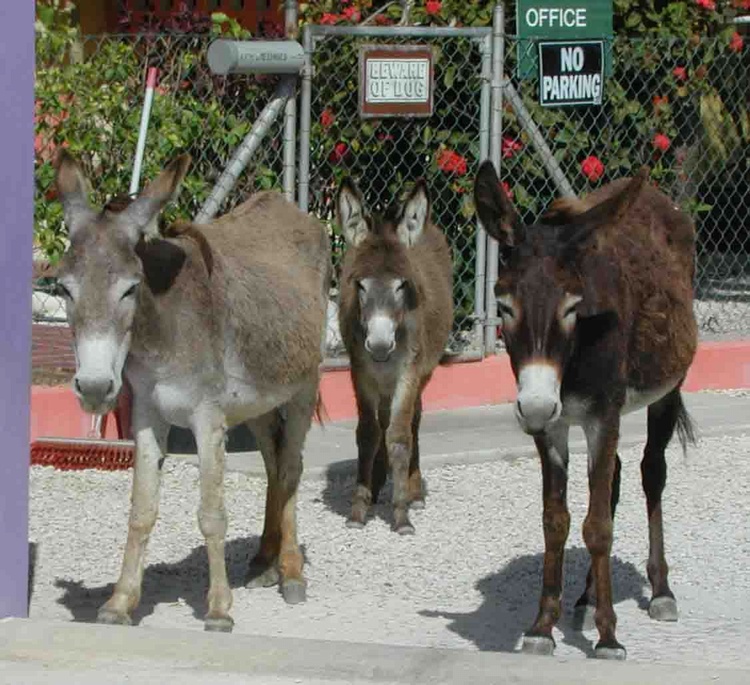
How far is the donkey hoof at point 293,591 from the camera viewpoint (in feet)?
23.0

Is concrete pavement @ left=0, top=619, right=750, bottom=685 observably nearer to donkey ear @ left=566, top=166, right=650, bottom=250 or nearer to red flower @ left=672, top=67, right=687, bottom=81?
donkey ear @ left=566, top=166, right=650, bottom=250

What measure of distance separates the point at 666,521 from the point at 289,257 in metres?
2.36

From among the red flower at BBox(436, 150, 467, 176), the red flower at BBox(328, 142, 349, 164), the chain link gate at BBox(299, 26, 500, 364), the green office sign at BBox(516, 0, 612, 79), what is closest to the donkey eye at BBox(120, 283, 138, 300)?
the chain link gate at BBox(299, 26, 500, 364)

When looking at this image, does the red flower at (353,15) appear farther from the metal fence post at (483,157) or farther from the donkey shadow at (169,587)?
the donkey shadow at (169,587)

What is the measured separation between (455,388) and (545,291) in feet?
18.7

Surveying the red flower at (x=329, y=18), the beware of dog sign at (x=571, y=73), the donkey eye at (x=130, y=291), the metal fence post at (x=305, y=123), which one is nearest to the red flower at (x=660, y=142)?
the beware of dog sign at (x=571, y=73)

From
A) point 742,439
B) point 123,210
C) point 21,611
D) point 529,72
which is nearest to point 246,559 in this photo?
point 21,611

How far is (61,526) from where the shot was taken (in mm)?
8188

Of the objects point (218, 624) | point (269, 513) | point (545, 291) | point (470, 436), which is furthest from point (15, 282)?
point (470, 436)

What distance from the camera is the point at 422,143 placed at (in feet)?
37.1

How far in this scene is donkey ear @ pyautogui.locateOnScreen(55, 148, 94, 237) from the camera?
19.8ft

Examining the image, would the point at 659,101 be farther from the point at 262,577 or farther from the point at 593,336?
the point at 593,336

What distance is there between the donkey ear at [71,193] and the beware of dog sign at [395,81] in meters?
4.52

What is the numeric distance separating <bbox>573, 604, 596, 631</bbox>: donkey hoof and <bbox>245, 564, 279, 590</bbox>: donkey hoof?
1.32 m
